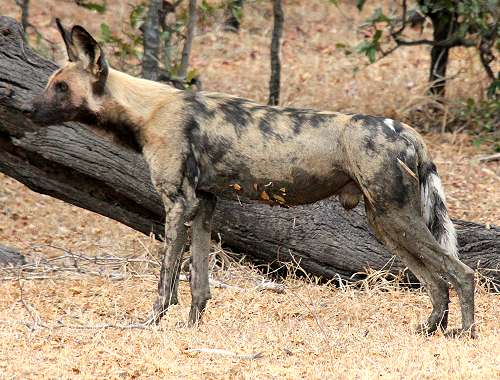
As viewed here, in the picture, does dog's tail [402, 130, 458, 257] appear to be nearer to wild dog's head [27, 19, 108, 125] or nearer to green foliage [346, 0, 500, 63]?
wild dog's head [27, 19, 108, 125]

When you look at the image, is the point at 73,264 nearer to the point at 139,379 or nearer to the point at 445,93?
the point at 139,379

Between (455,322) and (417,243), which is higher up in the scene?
(417,243)

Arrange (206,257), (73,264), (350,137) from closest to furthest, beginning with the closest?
(350,137), (206,257), (73,264)

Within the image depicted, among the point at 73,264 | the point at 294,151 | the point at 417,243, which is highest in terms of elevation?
the point at 294,151

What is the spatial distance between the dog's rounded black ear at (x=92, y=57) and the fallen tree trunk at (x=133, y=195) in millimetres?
1135

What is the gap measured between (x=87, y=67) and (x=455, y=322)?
2.56m

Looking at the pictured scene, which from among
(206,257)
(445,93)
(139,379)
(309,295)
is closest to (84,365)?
(139,379)

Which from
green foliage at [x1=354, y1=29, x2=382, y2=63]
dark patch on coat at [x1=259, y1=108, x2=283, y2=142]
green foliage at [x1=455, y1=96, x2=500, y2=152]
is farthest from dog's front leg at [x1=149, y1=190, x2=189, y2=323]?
green foliage at [x1=455, y1=96, x2=500, y2=152]

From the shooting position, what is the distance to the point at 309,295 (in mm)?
6465

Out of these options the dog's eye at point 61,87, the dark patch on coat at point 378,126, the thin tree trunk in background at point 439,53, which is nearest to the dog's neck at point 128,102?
the dog's eye at point 61,87

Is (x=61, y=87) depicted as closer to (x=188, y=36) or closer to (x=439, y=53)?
(x=188, y=36)

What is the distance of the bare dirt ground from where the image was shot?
456cm

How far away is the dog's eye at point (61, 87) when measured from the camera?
17.8 ft

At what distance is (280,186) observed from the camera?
548 cm
